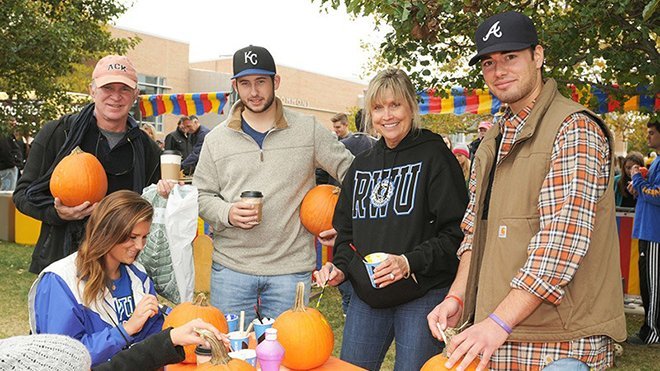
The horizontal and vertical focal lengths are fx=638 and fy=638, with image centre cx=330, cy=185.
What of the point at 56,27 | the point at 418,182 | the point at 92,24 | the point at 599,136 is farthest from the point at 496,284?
the point at 92,24

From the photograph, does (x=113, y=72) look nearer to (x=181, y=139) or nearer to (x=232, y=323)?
(x=232, y=323)

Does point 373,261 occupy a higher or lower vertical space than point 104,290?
higher

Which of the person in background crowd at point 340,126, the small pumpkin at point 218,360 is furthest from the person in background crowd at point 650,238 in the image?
the small pumpkin at point 218,360

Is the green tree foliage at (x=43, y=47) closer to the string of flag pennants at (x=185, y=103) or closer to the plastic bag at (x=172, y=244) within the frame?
the string of flag pennants at (x=185, y=103)

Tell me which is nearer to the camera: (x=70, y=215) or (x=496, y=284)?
(x=496, y=284)

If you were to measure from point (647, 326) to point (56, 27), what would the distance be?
9380 mm

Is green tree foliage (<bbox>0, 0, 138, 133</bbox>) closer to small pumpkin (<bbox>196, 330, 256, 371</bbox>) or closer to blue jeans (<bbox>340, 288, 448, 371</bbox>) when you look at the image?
blue jeans (<bbox>340, 288, 448, 371</bbox>)

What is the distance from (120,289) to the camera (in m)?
2.80

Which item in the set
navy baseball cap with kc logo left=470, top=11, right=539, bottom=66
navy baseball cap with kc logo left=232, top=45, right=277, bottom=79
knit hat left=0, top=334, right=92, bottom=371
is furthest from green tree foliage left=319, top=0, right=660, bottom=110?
knit hat left=0, top=334, right=92, bottom=371

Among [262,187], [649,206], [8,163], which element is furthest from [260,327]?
[8,163]

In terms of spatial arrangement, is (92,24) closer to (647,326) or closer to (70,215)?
(70,215)

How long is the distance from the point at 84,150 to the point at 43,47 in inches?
319

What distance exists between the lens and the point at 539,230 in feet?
6.75

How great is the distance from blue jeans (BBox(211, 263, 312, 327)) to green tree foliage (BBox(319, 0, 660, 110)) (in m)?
1.58
